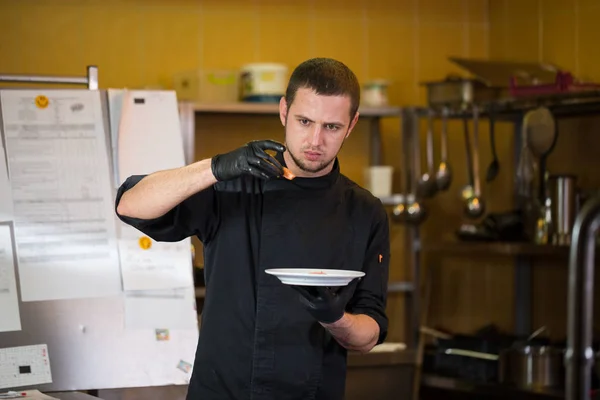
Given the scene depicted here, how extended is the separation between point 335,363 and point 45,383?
101 cm

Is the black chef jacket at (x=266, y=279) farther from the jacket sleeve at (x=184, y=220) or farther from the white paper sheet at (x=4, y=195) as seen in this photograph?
the white paper sheet at (x=4, y=195)

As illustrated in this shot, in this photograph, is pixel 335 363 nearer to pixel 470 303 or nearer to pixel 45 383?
pixel 45 383

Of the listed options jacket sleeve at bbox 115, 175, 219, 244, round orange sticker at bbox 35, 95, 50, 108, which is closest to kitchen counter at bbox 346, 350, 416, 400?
round orange sticker at bbox 35, 95, 50, 108

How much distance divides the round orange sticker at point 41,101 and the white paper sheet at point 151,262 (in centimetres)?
43

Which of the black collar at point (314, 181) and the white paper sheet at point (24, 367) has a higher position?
the black collar at point (314, 181)

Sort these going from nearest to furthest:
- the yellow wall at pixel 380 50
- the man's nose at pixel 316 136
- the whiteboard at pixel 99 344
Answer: the man's nose at pixel 316 136 < the whiteboard at pixel 99 344 < the yellow wall at pixel 380 50

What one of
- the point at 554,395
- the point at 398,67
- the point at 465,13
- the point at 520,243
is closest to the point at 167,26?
the point at 398,67

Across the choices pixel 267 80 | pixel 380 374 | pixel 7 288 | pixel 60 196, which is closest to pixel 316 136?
pixel 60 196

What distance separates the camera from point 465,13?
442 cm

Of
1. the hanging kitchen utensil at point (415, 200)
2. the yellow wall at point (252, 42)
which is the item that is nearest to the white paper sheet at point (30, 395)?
the yellow wall at point (252, 42)

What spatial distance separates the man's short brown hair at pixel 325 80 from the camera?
6.15ft

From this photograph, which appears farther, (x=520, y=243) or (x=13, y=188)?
(x=520, y=243)

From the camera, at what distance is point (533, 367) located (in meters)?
3.35

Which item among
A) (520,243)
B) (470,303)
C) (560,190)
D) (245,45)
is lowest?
(470,303)
